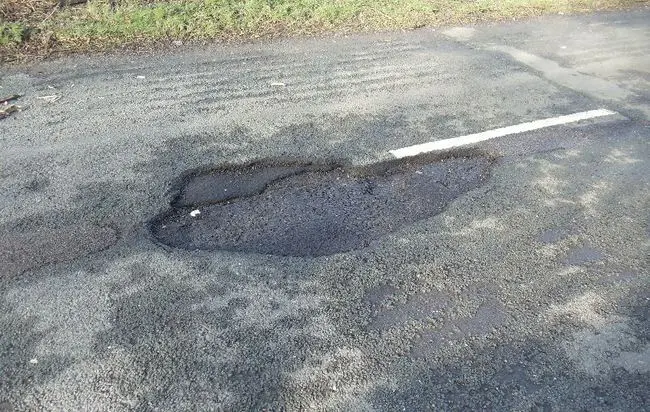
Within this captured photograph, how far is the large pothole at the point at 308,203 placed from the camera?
159 inches

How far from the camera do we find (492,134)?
5.64 m

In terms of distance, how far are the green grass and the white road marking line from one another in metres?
3.34

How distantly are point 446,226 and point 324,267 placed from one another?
3.48ft

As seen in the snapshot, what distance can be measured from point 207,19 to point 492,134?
451 cm

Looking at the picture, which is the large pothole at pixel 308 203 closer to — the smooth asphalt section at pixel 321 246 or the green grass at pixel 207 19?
the smooth asphalt section at pixel 321 246

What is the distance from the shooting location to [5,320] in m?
3.25

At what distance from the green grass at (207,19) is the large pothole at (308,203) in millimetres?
3610

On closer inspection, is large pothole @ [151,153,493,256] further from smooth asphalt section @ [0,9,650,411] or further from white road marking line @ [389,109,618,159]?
white road marking line @ [389,109,618,159]

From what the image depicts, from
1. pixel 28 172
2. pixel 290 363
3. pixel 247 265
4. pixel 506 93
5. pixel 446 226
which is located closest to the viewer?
pixel 290 363

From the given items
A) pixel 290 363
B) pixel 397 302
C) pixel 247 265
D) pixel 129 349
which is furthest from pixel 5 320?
pixel 397 302

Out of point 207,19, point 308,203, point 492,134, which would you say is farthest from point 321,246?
point 207,19

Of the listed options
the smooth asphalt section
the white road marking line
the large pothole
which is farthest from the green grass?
the large pothole

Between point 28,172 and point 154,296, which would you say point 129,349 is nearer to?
point 154,296

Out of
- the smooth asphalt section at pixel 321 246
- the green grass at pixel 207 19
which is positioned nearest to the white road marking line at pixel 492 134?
the smooth asphalt section at pixel 321 246
